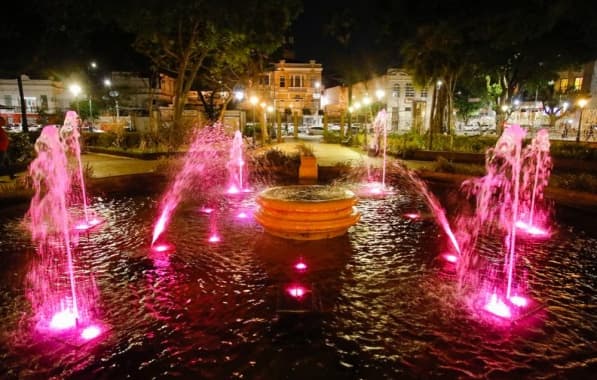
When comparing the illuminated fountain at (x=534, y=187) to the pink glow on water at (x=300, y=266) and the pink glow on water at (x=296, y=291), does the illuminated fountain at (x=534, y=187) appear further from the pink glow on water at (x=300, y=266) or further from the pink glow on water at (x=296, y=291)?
the pink glow on water at (x=296, y=291)

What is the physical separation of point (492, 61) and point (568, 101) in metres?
29.9

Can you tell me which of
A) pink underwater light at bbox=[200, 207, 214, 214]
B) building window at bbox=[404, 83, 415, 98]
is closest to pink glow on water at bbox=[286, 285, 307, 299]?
pink underwater light at bbox=[200, 207, 214, 214]

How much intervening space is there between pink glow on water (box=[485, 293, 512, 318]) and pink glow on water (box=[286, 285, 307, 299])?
226 centimetres

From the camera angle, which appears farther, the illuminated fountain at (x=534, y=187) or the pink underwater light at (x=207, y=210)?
the pink underwater light at (x=207, y=210)

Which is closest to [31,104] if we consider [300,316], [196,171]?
[196,171]

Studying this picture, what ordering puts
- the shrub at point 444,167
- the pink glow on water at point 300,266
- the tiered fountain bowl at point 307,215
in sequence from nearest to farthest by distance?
the pink glow on water at point 300,266
the tiered fountain bowl at point 307,215
the shrub at point 444,167

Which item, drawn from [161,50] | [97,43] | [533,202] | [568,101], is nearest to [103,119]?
[97,43]

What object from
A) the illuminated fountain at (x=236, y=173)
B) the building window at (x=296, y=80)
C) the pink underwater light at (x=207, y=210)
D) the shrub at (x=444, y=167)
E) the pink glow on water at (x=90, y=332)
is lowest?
the pink glow on water at (x=90, y=332)

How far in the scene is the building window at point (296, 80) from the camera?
71188mm

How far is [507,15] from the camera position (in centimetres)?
1695

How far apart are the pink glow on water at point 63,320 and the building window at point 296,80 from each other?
6922 centimetres

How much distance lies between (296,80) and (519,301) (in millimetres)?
69115

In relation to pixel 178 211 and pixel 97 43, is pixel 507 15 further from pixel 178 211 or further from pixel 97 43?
pixel 97 43

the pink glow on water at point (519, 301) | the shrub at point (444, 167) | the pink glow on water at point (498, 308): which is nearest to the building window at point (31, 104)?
the shrub at point (444, 167)
